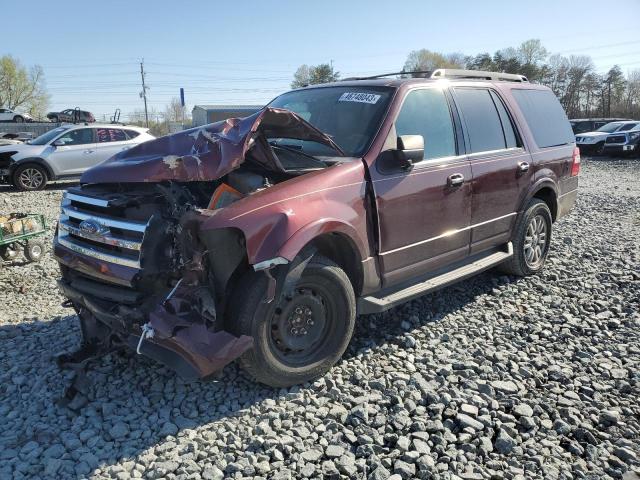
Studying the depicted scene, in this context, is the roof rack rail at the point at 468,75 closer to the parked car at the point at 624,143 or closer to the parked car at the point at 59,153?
the parked car at the point at 59,153

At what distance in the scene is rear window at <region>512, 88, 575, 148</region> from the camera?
5523 millimetres

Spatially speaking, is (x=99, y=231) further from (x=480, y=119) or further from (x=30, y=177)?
(x=30, y=177)

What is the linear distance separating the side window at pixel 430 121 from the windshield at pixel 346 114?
0.20m

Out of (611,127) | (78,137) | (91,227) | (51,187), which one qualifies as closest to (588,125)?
(611,127)

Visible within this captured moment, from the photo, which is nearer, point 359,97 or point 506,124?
point 359,97

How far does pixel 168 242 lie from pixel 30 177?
39.5 feet

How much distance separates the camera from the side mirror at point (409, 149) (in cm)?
371

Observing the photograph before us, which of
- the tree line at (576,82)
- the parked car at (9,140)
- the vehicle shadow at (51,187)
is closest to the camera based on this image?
the vehicle shadow at (51,187)

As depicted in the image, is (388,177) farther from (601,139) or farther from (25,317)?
(601,139)

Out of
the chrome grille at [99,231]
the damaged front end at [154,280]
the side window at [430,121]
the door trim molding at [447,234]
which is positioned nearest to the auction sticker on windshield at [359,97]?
the side window at [430,121]

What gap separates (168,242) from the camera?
3.12 metres

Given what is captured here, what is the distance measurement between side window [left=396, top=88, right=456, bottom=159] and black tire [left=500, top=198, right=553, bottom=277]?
1507 mm

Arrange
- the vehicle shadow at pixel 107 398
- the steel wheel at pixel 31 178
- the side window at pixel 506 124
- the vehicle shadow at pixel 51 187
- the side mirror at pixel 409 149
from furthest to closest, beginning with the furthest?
1. the vehicle shadow at pixel 51 187
2. the steel wheel at pixel 31 178
3. the side window at pixel 506 124
4. the side mirror at pixel 409 149
5. the vehicle shadow at pixel 107 398

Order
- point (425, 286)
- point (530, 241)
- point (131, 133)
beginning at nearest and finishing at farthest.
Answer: point (425, 286) < point (530, 241) < point (131, 133)
